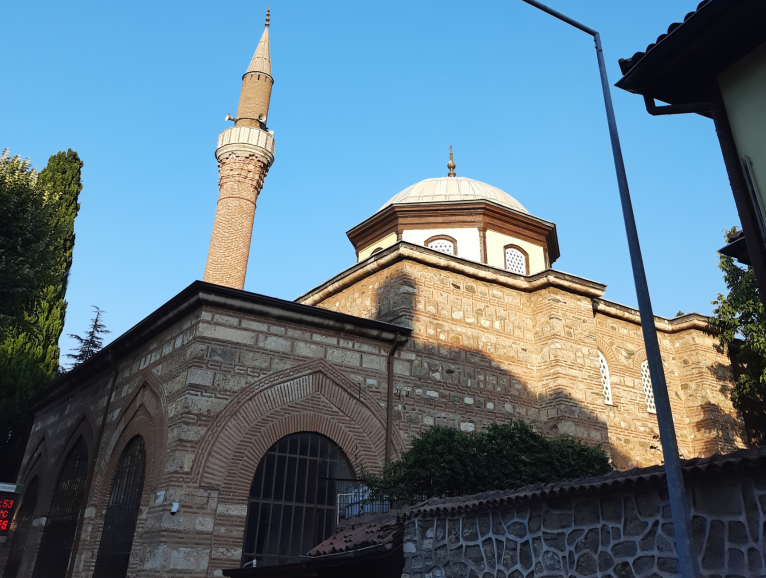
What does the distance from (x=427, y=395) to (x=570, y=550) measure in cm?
585

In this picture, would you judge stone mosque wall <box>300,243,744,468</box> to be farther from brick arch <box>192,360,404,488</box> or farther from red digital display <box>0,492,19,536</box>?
red digital display <box>0,492,19,536</box>

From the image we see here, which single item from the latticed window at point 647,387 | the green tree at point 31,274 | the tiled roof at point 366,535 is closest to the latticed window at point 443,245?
the latticed window at point 647,387

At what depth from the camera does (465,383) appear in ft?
35.7

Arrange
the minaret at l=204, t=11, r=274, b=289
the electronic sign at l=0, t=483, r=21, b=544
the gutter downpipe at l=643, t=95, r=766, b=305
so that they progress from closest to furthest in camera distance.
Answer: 1. the gutter downpipe at l=643, t=95, r=766, b=305
2. the electronic sign at l=0, t=483, r=21, b=544
3. the minaret at l=204, t=11, r=274, b=289

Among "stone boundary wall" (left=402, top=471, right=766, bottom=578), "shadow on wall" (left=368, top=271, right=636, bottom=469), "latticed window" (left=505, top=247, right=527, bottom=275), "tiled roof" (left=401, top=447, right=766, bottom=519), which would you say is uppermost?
"latticed window" (left=505, top=247, right=527, bottom=275)

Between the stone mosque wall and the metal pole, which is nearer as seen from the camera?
the metal pole

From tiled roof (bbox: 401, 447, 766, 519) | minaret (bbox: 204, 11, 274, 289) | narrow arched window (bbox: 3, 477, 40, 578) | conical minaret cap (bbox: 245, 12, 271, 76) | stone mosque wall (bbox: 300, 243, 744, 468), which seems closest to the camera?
tiled roof (bbox: 401, 447, 766, 519)

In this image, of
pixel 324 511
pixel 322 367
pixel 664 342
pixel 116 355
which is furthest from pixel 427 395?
pixel 664 342

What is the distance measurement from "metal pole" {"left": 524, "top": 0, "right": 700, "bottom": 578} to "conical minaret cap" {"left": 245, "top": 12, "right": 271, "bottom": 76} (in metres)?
15.7

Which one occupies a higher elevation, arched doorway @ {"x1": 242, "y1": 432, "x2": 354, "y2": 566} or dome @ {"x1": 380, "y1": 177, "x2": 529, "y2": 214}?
dome @ {"x1": 380, "y1": 177, "x2": 529, "y2": 214}

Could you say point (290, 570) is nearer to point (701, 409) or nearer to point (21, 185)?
point (21, 185)

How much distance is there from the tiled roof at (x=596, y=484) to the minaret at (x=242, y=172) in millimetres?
10875

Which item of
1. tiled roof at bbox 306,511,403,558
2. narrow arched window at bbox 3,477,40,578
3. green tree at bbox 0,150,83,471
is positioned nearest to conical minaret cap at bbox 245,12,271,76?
green tree at bbox 0,150,83,471

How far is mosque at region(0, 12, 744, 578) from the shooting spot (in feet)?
27.9
